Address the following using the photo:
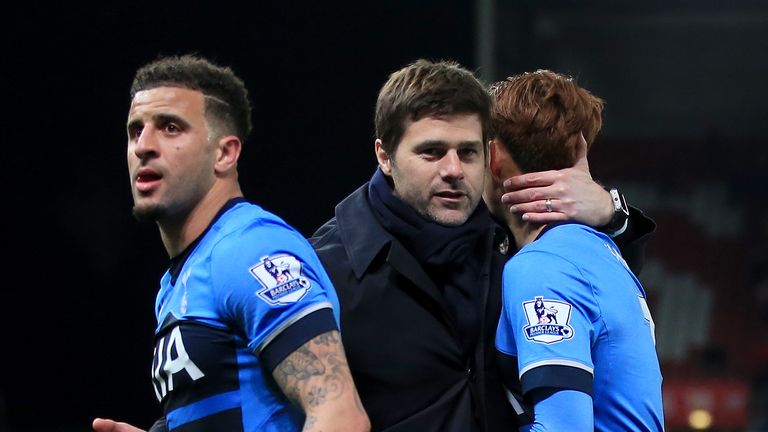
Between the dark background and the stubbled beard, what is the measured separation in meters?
3.38

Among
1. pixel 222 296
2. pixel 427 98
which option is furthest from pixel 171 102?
pixel 427 98

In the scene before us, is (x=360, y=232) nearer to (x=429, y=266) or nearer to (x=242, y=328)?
(x=429, y=266)

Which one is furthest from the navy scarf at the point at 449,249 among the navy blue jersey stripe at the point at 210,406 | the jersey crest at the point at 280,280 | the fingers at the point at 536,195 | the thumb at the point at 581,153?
the navy blue jersey stripe at the point at 210,406

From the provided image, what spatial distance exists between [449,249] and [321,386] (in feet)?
1.88

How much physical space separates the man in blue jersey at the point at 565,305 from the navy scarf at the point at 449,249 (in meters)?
0.09

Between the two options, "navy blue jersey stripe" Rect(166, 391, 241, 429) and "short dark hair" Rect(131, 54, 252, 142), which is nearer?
"navy blue jersey stripe" Rect(166, 391, 241, 429)

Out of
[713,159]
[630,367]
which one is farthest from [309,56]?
[630,367]

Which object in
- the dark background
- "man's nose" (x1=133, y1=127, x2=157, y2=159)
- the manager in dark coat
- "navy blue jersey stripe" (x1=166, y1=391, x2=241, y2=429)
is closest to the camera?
"navy blue jersey stripe" (x1=166, y1=391, x2=241, y2=429)

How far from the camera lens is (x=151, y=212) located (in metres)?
2.54

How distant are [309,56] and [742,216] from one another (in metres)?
2.16

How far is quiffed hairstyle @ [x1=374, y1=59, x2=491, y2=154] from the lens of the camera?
9.04 ft

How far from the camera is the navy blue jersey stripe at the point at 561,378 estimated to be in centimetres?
240

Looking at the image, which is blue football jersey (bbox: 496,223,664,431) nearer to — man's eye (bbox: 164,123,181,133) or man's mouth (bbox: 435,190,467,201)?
man's mouth (bbox: 435,190,467,201)

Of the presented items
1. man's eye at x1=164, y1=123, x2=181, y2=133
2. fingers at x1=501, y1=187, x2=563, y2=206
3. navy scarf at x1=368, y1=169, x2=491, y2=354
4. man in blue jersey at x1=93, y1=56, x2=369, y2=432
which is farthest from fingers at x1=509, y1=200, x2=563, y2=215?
man's eye at x1=164, y1=123, x2=181, y2=133
